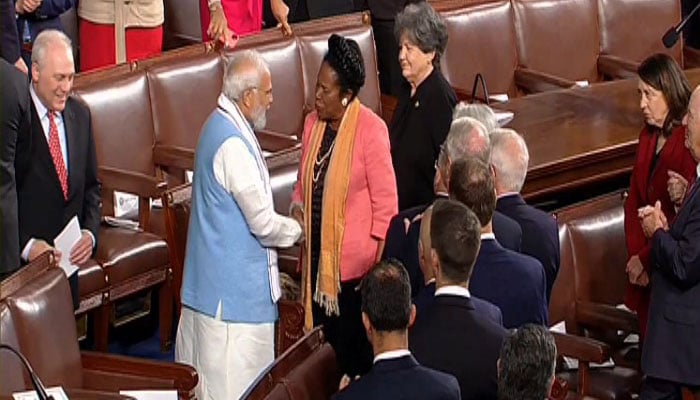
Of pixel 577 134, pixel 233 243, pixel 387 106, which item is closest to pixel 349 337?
pixel 233 243

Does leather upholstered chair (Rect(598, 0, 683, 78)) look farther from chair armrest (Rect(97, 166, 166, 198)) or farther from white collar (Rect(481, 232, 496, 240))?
white collar (Rect(481, 232, 496, 240))

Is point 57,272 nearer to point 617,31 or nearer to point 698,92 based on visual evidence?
point 698,92

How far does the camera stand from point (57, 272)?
4.14 meters

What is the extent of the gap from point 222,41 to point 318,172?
74.9 inches

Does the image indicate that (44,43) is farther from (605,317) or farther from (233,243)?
(605,317)

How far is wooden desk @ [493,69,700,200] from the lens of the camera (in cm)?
598

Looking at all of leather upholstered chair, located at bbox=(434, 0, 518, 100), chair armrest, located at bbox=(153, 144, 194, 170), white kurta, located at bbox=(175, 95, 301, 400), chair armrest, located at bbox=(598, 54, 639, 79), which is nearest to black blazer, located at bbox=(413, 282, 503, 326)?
white kurta, located at bbox=(175, 95, 301, 400)

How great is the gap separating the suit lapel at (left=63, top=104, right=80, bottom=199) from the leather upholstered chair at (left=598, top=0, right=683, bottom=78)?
11.7ft

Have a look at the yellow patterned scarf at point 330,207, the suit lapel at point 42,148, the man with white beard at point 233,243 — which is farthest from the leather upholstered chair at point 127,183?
the yellow patterned scarf at point 330,207

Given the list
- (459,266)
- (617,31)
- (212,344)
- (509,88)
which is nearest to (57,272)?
(212,344)

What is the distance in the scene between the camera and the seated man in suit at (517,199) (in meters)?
4.32

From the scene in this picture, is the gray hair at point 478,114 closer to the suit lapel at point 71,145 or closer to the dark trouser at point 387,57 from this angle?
the suit lapel at point 71,145

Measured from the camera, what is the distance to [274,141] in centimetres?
622

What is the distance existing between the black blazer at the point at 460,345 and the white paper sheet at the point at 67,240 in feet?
5.43
